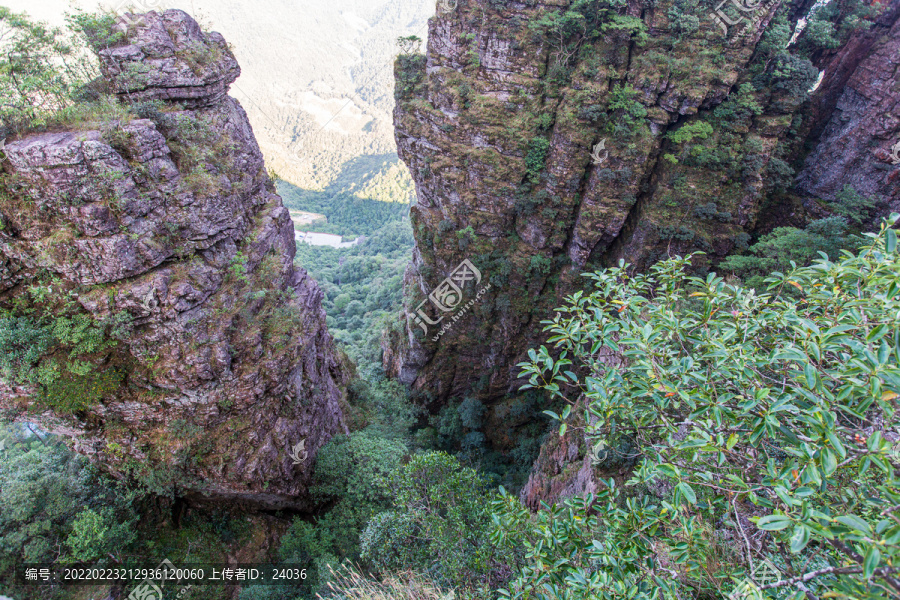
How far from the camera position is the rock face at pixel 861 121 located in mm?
14625

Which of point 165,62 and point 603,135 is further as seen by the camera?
point 603,135

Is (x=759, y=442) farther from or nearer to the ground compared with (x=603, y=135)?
nearer to the ground

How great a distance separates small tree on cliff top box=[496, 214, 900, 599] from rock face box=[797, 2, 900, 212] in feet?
52.8

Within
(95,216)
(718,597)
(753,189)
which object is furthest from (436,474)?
(753,189)

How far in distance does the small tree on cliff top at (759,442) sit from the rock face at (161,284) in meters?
11.2

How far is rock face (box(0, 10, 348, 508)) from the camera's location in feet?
33.2

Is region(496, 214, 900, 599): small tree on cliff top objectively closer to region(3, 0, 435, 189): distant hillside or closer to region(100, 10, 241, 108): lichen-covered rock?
region(100, 10, 241, 108): lichen-covered rock

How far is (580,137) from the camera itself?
19.0 meters

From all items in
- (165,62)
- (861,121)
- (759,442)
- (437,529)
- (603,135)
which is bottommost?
(437,529)

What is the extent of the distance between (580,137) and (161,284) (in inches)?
721

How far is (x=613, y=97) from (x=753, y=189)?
7.53 m

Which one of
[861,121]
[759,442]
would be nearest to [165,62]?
[759,442]

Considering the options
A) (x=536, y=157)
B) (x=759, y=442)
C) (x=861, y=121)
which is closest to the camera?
(x=759, y=442)

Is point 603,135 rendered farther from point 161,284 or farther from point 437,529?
point 161,284
